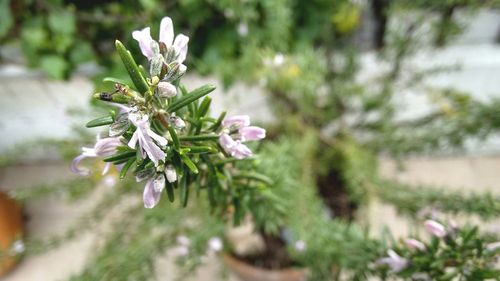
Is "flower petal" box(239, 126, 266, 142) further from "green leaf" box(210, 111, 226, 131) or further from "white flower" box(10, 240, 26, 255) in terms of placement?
"white flower" box(10, 240, 26, 255)

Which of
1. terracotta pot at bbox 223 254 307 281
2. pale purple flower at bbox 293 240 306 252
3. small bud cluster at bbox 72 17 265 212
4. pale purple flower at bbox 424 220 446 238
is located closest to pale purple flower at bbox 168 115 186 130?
small bud cluster at bbox 72 17 265 212

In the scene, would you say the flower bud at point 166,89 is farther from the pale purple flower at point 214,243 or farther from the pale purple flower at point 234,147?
the pale purple flower at point 214,243

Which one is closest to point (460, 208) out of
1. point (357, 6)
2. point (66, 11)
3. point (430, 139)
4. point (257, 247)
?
point (430, 139)

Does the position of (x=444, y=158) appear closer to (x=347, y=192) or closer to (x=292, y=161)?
(x=347, y=192)

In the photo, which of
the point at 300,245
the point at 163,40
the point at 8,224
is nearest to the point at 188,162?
the point at 163,40

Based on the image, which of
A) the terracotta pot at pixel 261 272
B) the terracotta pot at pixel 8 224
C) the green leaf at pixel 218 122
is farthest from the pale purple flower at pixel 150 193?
the terracotta pot at pixel 8 224

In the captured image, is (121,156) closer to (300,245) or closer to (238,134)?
(238,134)
